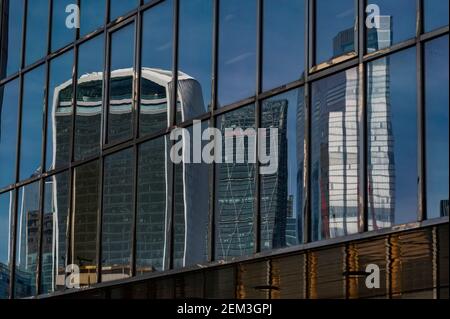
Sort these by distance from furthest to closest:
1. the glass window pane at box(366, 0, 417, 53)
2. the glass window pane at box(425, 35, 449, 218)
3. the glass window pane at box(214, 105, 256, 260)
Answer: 1. the glass window pane at box(214, 105, 256, 260)
2. the glass window pane at box(366, 0, 417, 53)
3. the glass window pane at box(425, 35, 449, 218)

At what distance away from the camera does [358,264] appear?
21.5 meters

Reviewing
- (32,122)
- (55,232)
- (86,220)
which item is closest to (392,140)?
(86,220)

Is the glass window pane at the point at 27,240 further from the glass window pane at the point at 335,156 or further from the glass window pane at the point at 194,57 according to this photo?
the glass window pane at the point at 335,156

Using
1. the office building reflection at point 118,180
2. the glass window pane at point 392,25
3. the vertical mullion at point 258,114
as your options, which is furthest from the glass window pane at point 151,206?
the glass window pane at point 392,25

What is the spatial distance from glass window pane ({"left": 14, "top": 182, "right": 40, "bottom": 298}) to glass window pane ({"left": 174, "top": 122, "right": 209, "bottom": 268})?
6336 mm

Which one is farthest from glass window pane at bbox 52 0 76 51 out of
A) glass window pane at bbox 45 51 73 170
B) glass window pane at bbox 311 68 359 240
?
glass window pane at bbox 311 68 359 240

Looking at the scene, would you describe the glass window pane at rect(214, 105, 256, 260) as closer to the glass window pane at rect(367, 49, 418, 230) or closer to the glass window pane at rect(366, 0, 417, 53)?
the glass window pane at rect(367, 49, 418, 230)

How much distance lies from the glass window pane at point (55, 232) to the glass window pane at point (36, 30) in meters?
3.33

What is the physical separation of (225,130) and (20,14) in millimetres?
10620

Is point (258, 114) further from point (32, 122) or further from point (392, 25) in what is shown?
point (32, 122)

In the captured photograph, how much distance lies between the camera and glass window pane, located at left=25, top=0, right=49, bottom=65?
103 ft

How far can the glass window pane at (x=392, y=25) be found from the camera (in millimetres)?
20078
